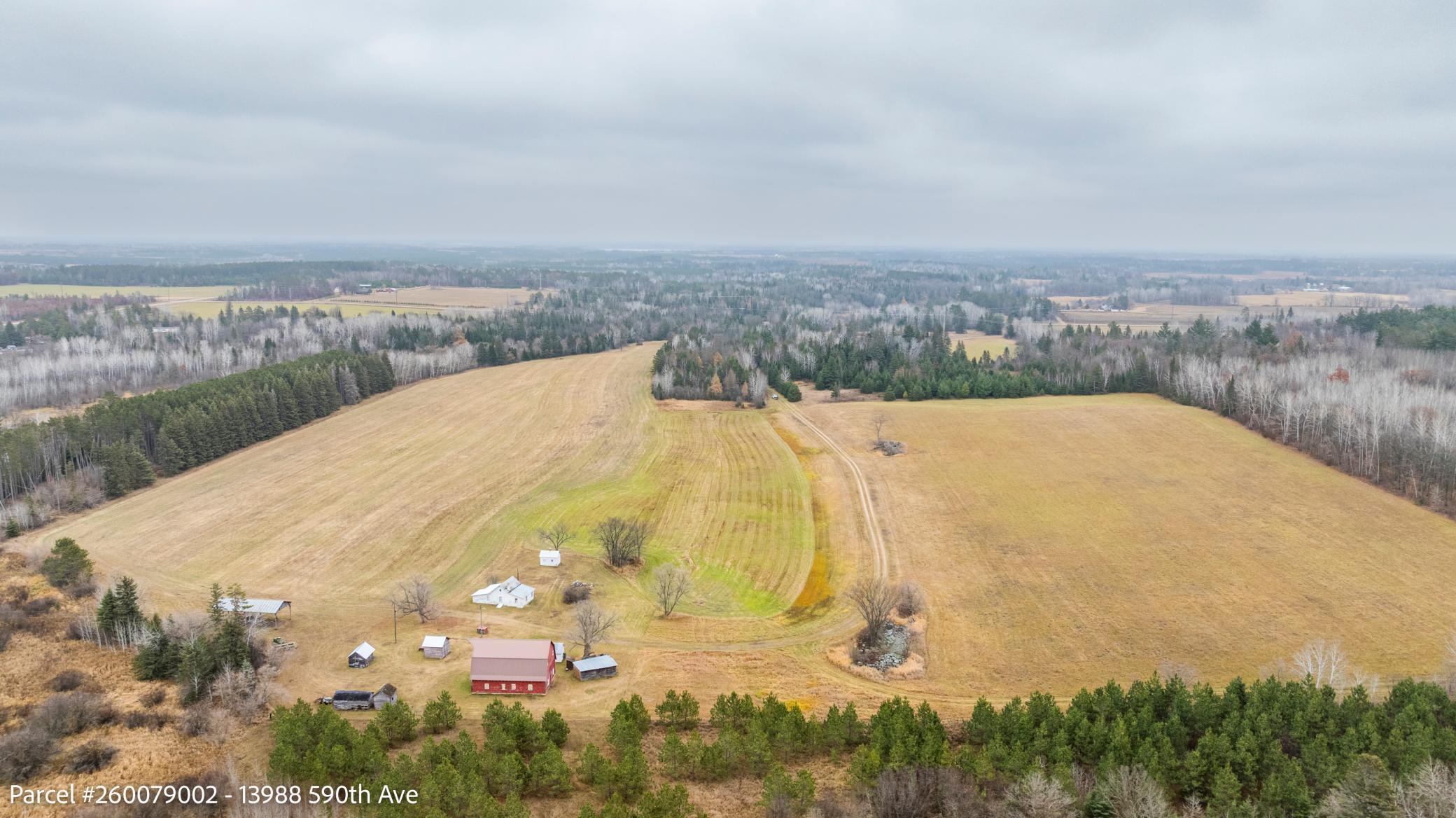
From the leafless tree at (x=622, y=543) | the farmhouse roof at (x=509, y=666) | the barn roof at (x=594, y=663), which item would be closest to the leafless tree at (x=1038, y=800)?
the barn roof at (x=594, y=663)

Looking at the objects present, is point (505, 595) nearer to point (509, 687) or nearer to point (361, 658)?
point (361, 658)

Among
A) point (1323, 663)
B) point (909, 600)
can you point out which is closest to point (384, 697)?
point (909, 600)

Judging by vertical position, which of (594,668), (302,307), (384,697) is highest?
(302,307)

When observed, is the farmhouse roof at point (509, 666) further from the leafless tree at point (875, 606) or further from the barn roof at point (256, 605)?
the leafless tree at point (875, 606)

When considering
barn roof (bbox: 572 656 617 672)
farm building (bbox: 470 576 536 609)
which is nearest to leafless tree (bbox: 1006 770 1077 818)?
barn roof (bbox: 572 656 617 672)

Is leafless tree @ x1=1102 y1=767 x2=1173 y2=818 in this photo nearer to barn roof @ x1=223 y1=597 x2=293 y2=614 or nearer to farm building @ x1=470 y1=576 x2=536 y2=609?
farm building @ x1=470 y1=576 x2=536 y2=609
